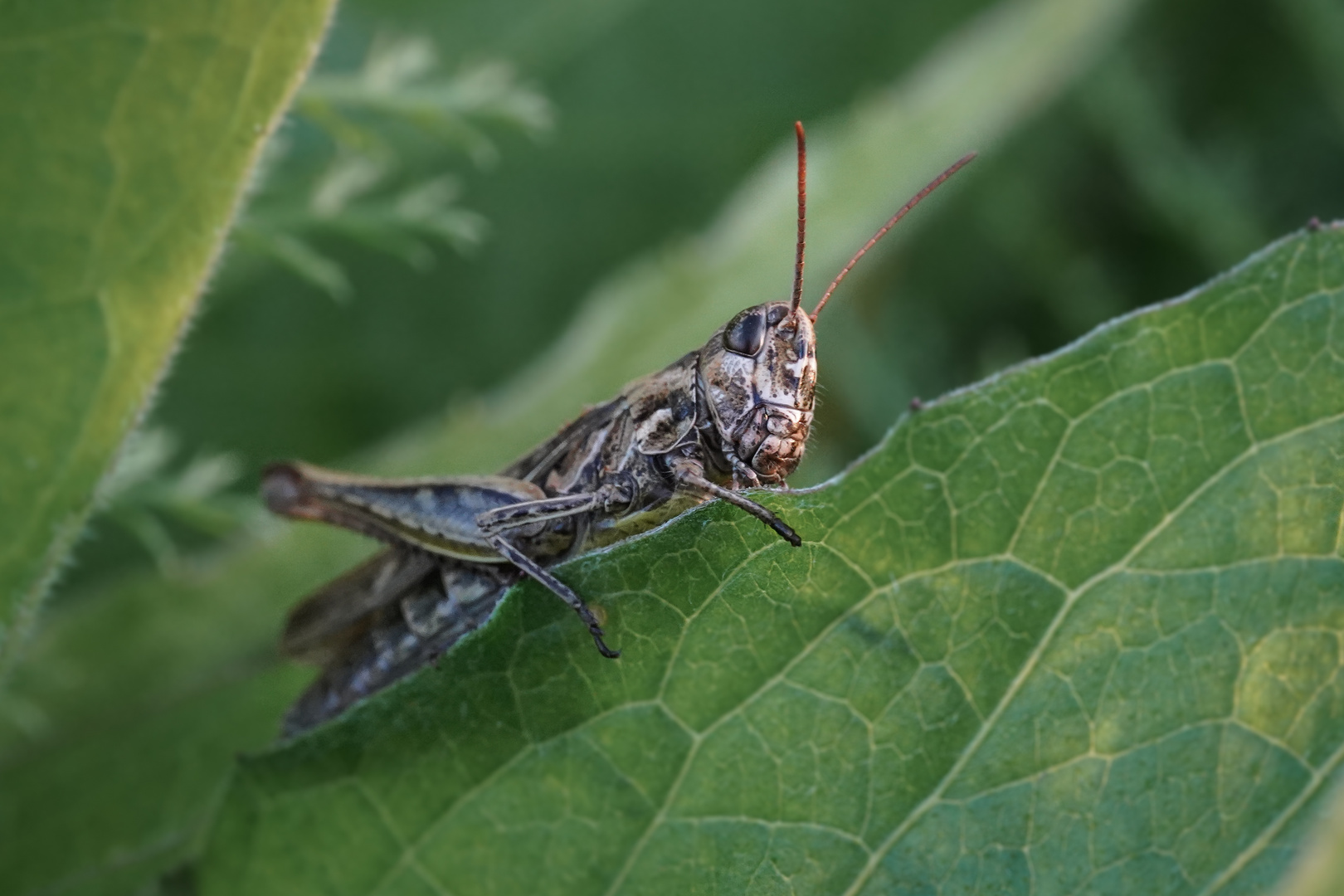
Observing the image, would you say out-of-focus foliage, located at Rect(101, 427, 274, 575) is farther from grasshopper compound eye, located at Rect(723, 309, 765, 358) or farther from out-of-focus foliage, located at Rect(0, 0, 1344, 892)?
grasshopper compound eye, located at Rect(723, 309, 765, 358)

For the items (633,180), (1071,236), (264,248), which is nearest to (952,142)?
Answer: (1071,236)

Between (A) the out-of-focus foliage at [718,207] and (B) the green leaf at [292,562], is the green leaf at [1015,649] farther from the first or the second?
(A) the out-of-focus foliage at [718,207]

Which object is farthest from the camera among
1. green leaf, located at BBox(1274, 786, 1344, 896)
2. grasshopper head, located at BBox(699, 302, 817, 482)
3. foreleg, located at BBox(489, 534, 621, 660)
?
grasshopper head, located at BBox(699, 302, 817, 482)

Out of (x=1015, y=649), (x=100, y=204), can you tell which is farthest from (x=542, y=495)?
(x=1015, y=649)

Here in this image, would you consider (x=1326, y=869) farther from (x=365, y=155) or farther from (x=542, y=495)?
(x=365, y=155)

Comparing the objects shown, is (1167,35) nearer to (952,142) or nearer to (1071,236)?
(1071,236)

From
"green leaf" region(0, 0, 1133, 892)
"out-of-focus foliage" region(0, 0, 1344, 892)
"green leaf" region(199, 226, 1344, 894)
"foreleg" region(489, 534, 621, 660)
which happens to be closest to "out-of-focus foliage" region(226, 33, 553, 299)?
"out-of-focus foliage" region(0, 0, 1344, 892)
